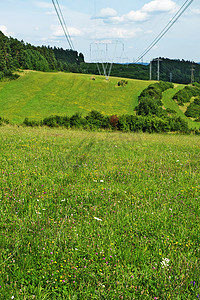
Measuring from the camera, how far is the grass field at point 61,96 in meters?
72.2

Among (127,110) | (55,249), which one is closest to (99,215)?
(55,249)

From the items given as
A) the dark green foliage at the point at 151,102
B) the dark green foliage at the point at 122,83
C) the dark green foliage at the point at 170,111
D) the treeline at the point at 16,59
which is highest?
the treeline at the point at 16,59

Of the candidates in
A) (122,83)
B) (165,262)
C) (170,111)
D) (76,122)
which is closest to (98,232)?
(165,262)

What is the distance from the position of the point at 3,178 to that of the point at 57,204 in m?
2.28

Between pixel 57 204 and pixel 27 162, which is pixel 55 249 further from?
pixel 27 162

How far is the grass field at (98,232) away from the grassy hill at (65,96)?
60.3 metres

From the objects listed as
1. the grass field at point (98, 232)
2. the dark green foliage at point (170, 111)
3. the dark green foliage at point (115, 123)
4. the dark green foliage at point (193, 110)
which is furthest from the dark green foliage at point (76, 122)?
the dark green foliage at point (193, 110)

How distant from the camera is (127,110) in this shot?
76438 mm

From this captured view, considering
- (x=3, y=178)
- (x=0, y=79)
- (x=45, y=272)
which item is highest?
(x=0, y=79)

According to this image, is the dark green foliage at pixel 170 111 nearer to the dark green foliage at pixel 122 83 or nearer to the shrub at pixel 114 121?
the dark green foliage at pixel 122 83

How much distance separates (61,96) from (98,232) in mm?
84852

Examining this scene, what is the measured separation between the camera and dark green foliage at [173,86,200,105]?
87812 mm

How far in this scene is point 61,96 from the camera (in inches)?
3361

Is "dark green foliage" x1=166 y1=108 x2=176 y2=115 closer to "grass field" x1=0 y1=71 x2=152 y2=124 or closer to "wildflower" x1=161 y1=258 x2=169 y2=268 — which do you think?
"grass field" x1=0 y1=71 x2=152 y2=124
